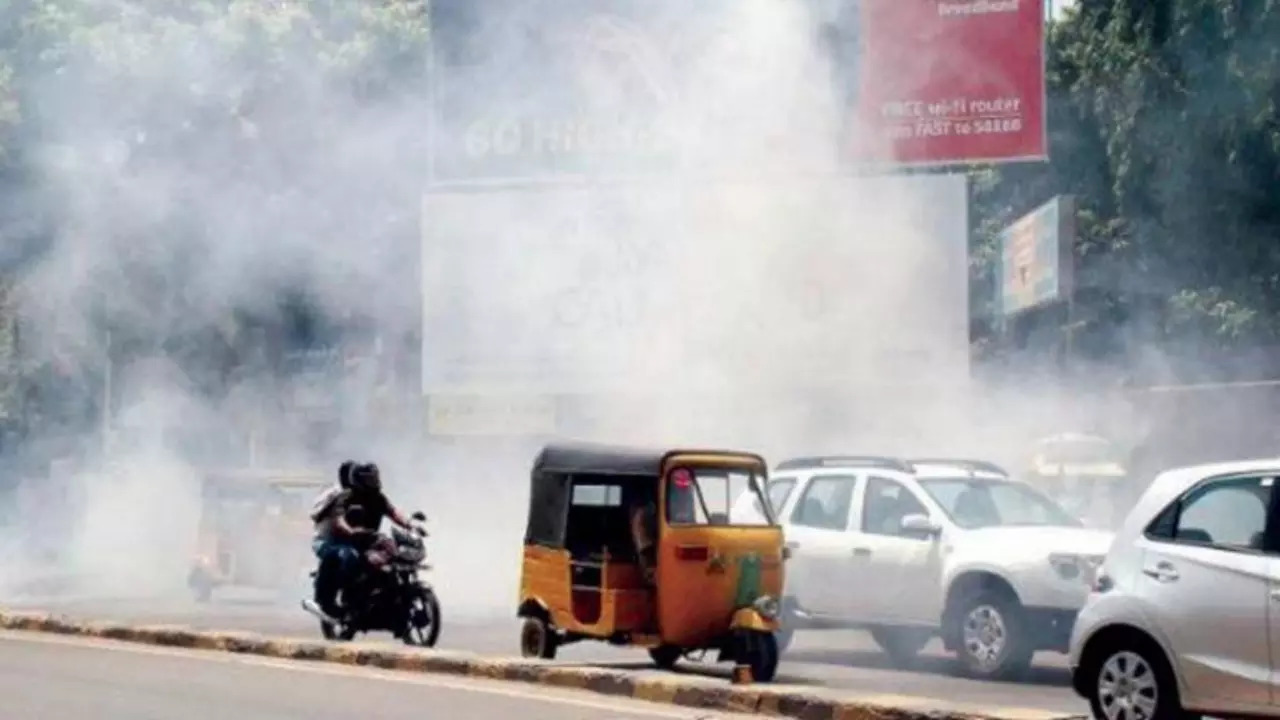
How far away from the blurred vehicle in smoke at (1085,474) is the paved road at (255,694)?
10911 mm

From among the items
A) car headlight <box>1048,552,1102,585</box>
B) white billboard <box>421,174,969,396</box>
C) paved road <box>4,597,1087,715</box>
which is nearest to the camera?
paved road <box>4,597,1087,715</box>

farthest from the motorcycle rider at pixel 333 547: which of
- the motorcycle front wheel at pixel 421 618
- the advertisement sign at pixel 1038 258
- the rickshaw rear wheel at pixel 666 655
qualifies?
the advertisement sign at pixel 1038 258

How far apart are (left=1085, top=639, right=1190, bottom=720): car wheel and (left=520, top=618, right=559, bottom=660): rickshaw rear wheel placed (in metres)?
4.88

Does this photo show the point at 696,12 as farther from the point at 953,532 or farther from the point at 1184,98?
the point at 953,532

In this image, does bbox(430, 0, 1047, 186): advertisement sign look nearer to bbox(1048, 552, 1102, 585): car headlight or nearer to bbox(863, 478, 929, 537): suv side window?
bbox(863, 478, 929, 537): suv side window

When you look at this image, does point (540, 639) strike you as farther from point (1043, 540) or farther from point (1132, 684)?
point (1132, 684)

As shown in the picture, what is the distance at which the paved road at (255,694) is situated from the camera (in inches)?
497

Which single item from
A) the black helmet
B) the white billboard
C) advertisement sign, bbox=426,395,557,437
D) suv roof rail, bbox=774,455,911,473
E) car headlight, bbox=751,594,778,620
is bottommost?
car headlight, bbox=751,594,778,620

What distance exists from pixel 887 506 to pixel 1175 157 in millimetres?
14831

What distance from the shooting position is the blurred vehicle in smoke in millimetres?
24953

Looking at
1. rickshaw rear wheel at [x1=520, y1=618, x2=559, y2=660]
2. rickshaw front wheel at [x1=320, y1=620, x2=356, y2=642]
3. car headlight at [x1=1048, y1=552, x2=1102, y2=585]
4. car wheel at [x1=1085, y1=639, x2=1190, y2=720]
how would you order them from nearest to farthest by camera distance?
car wheel at [x1=1085, y1=639, x2=1190, y2=720] < car headlight at [x1=1048, y1=552, x2=1102, y2=585] < rickshaw rear wheel at [x1=520, y1=618, x2=559, y2=660] < rickshaw front wheel at [x1=320, y1=620, x2=356, y2=642]

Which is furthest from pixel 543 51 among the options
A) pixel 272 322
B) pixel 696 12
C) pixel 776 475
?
pixel 776 475

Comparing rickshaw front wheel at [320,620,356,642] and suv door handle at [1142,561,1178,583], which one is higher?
suv door handle at [1142,561,1178,583]

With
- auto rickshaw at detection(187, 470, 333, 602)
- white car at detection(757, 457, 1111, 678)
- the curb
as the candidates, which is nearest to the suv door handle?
the curb
